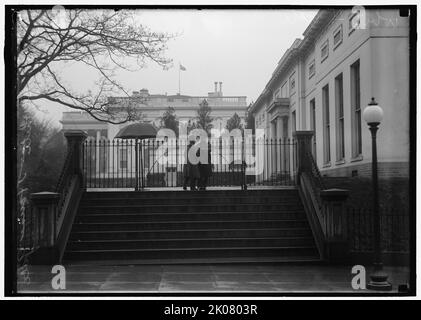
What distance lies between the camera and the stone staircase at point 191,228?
9.37 m

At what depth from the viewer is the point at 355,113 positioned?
28.2 ft

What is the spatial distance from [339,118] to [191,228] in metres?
3.63

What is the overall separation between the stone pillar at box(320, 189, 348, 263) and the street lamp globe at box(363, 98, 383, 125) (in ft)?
9.40

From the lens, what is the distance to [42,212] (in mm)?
9016

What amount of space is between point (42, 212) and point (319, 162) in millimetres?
5568

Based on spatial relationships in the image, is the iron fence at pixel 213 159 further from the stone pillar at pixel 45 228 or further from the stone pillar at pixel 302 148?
the stone pillar at pixel 45 228

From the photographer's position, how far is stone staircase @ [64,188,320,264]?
30.7 ft

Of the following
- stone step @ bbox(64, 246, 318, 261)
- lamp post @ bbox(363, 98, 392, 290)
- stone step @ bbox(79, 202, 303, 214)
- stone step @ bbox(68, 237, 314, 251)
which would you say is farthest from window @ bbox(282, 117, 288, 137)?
lamp post @ bbox(363, 98, 392, 290)

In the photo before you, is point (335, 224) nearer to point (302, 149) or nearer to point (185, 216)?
point (302, 149)

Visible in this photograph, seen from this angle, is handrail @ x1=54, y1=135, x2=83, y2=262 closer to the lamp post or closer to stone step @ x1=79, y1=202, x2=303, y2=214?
stone step @ x1=79, y1=202, x2=303, y2=214

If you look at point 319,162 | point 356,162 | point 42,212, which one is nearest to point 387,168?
point 356,162

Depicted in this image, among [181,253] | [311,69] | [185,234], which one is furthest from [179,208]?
[311,69]

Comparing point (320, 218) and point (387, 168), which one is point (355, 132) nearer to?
point (320, 218)

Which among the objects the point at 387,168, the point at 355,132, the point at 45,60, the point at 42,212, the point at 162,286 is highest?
the point at 45,60
